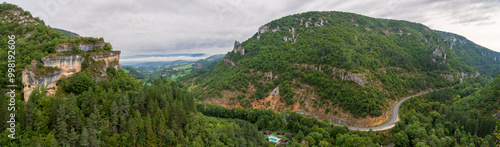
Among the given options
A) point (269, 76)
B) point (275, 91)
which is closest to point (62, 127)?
point (275, 91)

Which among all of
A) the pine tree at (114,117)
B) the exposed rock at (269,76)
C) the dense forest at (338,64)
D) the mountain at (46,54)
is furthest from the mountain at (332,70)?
the pine tree at (114,117)

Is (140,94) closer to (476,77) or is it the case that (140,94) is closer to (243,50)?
(243,50)

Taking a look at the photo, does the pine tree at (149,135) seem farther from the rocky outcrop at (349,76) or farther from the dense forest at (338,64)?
the rocky outcrop at (349,76)

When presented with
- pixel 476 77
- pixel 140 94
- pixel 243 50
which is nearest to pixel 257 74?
pixel 243 50

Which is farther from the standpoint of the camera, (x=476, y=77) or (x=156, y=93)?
(x=476, y=77)

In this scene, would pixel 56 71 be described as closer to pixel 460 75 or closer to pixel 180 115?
pixel 180 115

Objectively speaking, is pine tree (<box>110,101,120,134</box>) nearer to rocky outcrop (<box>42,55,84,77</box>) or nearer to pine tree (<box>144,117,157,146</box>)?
pine tree (<box>144,117,157,146</box>)
